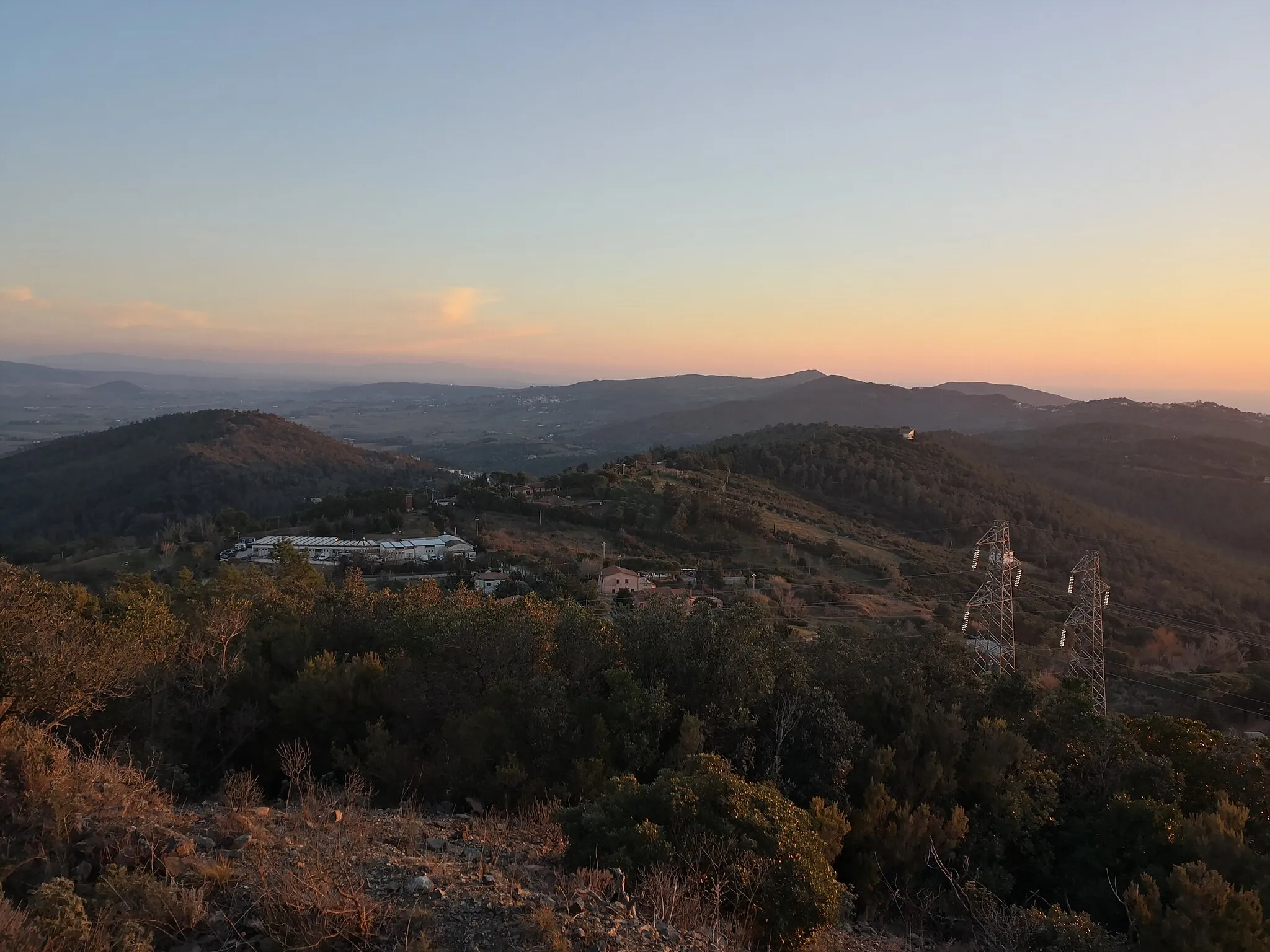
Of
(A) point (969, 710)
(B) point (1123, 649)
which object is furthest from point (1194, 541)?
(A) point (969, 710)

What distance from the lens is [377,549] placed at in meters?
44.6

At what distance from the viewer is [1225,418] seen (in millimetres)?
114312

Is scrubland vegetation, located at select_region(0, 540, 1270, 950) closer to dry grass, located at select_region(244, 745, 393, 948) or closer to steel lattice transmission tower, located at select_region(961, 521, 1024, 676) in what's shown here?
dry grass, located at select_region(244, 745, 393, 948)

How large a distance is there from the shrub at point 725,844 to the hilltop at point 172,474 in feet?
241

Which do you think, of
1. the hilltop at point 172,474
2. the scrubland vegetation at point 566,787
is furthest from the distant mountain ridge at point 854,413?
the scrubland vegetation at point 566,787

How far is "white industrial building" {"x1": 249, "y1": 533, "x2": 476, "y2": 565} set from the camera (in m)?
42.9

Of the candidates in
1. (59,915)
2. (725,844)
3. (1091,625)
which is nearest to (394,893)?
(59,915)

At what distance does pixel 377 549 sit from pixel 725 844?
40.3 metres

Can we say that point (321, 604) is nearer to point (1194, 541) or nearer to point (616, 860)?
point (616, 860)

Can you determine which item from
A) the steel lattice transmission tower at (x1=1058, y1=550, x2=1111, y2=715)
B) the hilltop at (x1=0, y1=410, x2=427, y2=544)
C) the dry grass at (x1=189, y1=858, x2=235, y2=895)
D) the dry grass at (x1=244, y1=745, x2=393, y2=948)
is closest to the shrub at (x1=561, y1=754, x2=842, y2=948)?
the dry grass at (x1=244, y1=745, x2=393, y2=948)

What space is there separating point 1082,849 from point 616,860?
24.8 ft

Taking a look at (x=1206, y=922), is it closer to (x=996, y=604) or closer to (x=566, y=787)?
(x=566, y=787)

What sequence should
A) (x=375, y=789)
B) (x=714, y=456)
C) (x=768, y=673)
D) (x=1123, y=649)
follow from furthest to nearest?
(x=714, y=456)
(x=1123, y=649)
(x=768, y=673)
(x=375, y=789)

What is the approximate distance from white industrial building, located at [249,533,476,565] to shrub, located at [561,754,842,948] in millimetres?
35383
